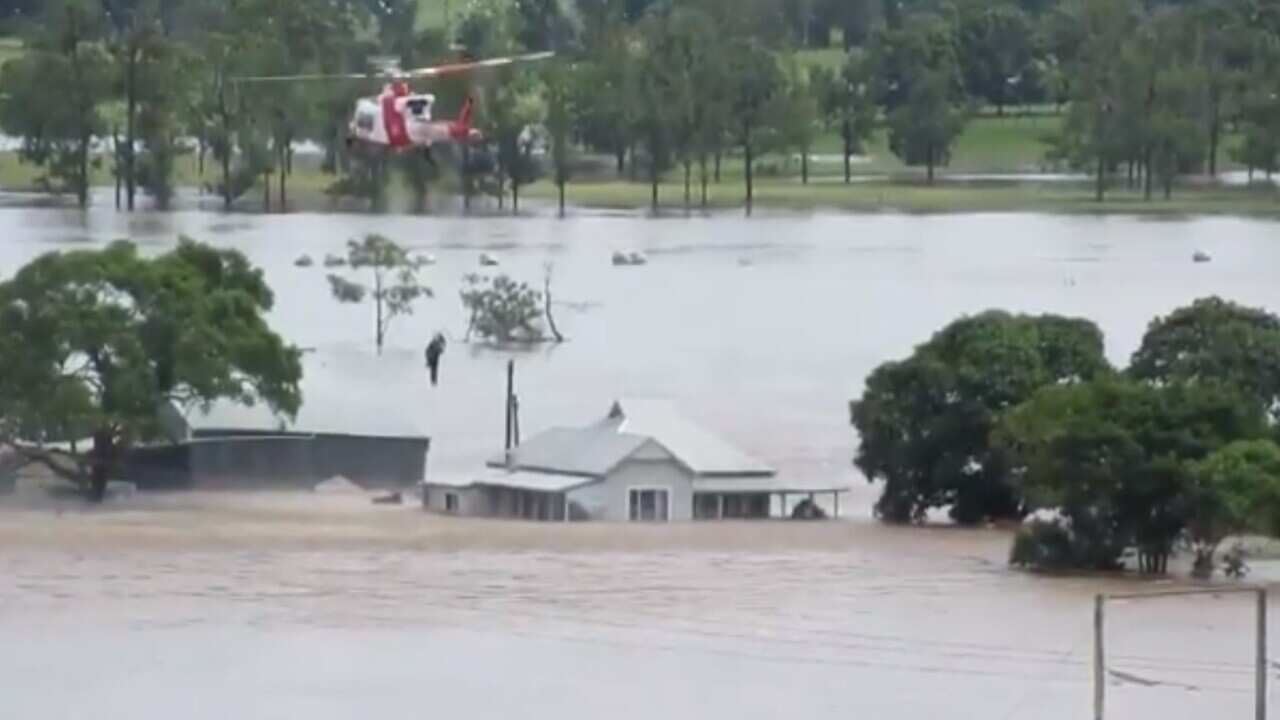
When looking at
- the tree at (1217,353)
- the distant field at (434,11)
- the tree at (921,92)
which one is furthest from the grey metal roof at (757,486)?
the distant field at (434,11)

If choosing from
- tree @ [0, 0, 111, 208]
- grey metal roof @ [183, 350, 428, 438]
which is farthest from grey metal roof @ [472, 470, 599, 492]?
tree @ [0, 0, 111, 208]

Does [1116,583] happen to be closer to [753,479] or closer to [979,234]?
[753,479]

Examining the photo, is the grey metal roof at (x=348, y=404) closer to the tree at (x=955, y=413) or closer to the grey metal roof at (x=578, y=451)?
the grey metal roof at (x=578, y=451)

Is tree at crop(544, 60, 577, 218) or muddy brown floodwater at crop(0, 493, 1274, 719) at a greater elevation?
tree at crop(544, 60, 577, 218)

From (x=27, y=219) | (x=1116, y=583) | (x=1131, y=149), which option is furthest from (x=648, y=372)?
(x=1131, y=149)

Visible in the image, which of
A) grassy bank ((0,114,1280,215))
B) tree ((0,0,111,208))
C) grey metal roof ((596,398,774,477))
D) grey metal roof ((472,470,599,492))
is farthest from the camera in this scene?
grassy bank ((0,114,1280,215))

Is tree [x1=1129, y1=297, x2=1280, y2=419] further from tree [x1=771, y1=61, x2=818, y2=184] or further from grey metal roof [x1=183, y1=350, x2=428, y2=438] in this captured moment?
tree [x1=771, y1=61, x2=818, y2=184]
